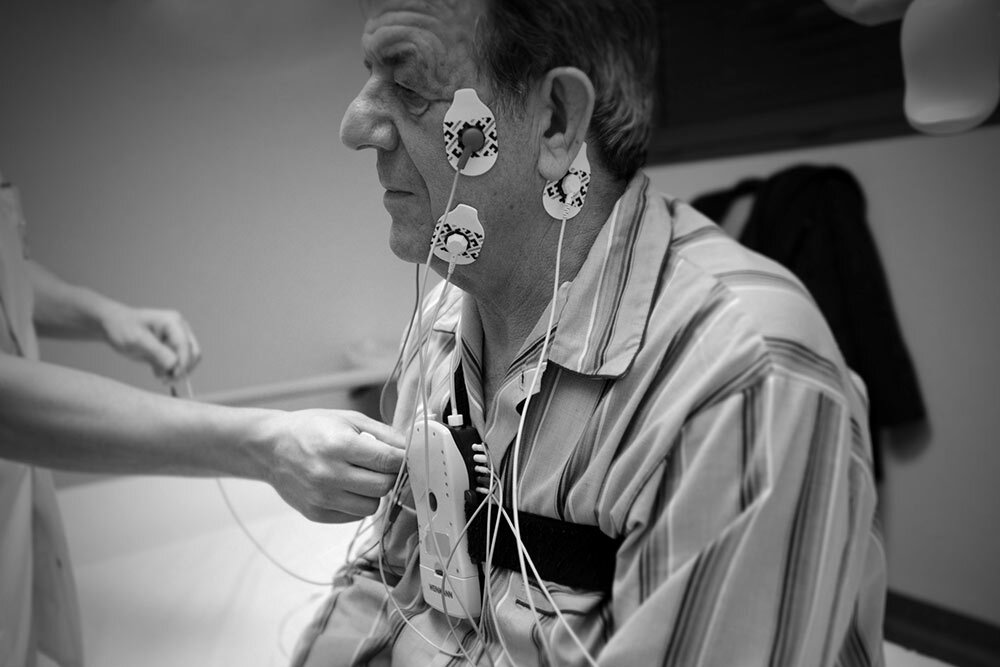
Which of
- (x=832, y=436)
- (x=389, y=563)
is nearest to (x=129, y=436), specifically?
(x=389, y=563)

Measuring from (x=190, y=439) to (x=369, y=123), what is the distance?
0.46 meters

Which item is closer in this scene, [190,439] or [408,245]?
[408,245]

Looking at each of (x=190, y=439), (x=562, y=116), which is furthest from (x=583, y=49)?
(x=190, y=439)

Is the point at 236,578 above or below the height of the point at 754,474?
below

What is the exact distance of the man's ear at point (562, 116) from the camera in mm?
733

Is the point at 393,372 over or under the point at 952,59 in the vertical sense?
under

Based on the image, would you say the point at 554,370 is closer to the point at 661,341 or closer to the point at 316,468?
the point at 661,341

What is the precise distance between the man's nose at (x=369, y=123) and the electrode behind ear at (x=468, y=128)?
0.06 meters

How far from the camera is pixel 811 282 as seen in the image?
1593 millimetres

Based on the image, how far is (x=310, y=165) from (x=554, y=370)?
38cm

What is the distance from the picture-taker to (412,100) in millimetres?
740

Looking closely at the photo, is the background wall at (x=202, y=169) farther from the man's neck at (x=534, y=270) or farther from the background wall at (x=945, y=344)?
the background wall at (x=945, y=344)

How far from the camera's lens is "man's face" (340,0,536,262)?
717mm

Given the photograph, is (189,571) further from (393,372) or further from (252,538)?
(393,372)
